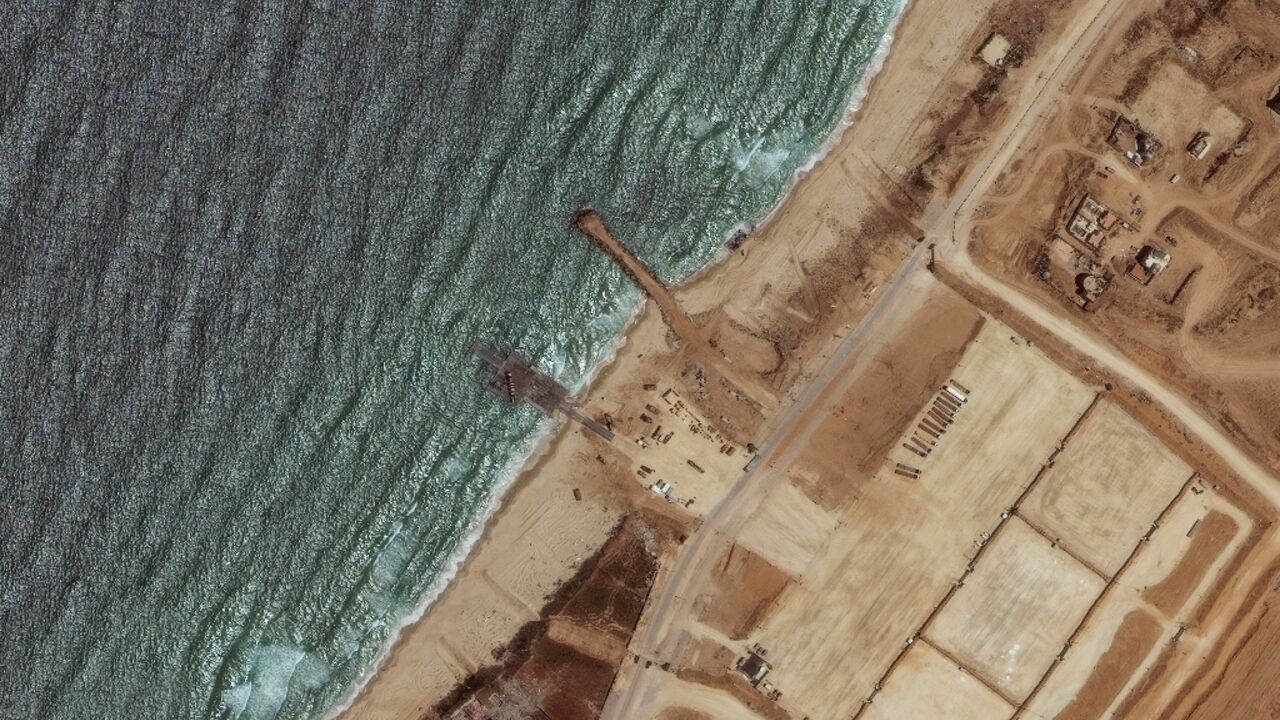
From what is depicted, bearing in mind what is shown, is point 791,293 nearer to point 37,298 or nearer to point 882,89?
point 882,89

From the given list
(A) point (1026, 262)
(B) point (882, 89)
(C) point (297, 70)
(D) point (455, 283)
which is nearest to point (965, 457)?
(A) point (1026, 262)

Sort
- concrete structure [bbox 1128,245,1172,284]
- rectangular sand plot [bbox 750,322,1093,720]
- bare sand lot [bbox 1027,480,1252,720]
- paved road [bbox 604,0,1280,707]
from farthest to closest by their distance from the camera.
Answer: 1. bare sand lot [bbox 1027,480,1252,720]
2. rectangular sand plot [bbox 750,322,1093,720]
3. paved road [bbox 604,0,1280,707]
4. concrete structure [bbox 1128,245,1172,284]

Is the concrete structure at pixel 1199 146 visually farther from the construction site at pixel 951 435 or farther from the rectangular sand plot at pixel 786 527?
the rectangular sand plot at pixel 786 527

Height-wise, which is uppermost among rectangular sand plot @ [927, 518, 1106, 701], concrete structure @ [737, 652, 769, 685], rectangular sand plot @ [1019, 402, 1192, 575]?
rectangular sand plot @ [1019, 402, 1192, 575]

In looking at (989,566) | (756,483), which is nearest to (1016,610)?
(989,566)

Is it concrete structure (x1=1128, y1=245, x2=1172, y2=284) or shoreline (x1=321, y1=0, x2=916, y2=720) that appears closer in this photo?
concrete structure (x1=1128, y1=245, x2=1172, y2=284)

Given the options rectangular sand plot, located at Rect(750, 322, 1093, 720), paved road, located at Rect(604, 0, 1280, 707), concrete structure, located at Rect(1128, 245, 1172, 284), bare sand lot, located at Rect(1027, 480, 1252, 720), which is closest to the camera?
concrete structure, located at Rect(1128, 245, 1172, 284)

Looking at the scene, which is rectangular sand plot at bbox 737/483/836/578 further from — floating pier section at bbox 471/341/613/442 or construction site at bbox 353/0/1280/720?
floating pier section at bbox 471/341/613/442

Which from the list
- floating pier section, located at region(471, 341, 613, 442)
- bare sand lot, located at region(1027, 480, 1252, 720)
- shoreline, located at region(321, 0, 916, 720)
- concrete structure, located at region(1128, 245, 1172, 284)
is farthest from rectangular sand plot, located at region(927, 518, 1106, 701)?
shoreline, located at region(321, 0, 916, 720)

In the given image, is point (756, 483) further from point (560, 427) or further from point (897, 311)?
point (897, 311)
